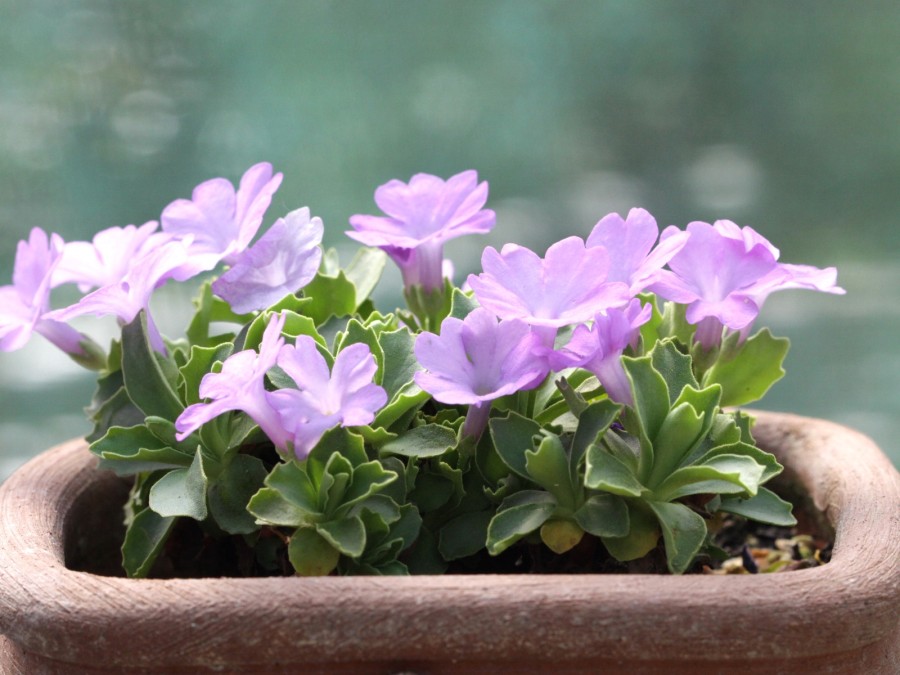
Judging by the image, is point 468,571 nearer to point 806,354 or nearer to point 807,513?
point 807,513

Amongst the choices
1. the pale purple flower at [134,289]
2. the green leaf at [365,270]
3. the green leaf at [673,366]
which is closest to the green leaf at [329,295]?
the green leaf at [365,270]

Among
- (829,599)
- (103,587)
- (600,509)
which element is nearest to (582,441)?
(600,509)

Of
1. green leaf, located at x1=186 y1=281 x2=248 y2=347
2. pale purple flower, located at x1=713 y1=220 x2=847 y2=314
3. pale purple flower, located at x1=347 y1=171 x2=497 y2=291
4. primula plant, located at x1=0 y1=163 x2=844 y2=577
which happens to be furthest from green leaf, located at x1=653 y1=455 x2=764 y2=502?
green leaf, located at x1=186 y1=281 x2=248 y2=347

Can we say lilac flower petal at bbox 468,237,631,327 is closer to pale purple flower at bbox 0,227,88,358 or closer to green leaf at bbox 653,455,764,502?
green leaf at bbox 653,455,764,502

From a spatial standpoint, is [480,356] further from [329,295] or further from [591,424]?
[329,295]

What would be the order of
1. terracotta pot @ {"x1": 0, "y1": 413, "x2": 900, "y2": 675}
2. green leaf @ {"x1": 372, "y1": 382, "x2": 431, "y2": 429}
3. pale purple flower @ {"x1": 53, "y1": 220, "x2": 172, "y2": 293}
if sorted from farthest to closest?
pale purple flower @ {"x1": 53, "y1": 220, "x2": 172, "y2": 293} → green leaf @ {"x1": 372, "y1": 382, "x2": 431, "y2": 429} → terracotta pot @ {"x1": 0, "y1": 413, "x2": 900, "y2": 675}
